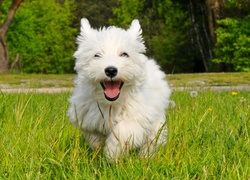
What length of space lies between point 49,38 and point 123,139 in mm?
61194

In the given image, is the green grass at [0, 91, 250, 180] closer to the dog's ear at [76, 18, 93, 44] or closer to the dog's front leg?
the dog's front leg

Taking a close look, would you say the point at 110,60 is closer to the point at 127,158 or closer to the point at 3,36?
the point at 127,158

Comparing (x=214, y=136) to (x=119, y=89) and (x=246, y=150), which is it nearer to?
(x=246, y=150)

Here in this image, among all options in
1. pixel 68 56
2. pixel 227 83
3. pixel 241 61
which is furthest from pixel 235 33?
pixel 68 56

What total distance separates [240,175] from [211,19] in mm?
33019

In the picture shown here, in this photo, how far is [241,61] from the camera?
39594 millimetres

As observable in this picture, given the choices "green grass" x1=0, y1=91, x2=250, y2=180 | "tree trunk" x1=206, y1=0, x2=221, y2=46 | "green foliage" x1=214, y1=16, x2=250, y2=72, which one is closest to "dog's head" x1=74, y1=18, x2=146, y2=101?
"green grass" x1=0, y1=91, x2=250, y2=180

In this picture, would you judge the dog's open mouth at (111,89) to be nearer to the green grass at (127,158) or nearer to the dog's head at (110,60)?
the dog's head at (110,60)

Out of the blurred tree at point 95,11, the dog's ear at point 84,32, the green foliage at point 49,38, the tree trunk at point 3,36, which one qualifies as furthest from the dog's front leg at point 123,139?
the blurred tree at point 95,11

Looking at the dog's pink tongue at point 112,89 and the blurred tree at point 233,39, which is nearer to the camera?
the dog's pink tongue at point 112,89

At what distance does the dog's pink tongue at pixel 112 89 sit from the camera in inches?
168

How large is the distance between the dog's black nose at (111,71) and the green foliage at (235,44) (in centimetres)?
3397

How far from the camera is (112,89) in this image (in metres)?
4.28

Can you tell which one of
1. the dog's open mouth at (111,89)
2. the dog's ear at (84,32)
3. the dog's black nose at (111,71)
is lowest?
the dog's open mouth at (111,89)
